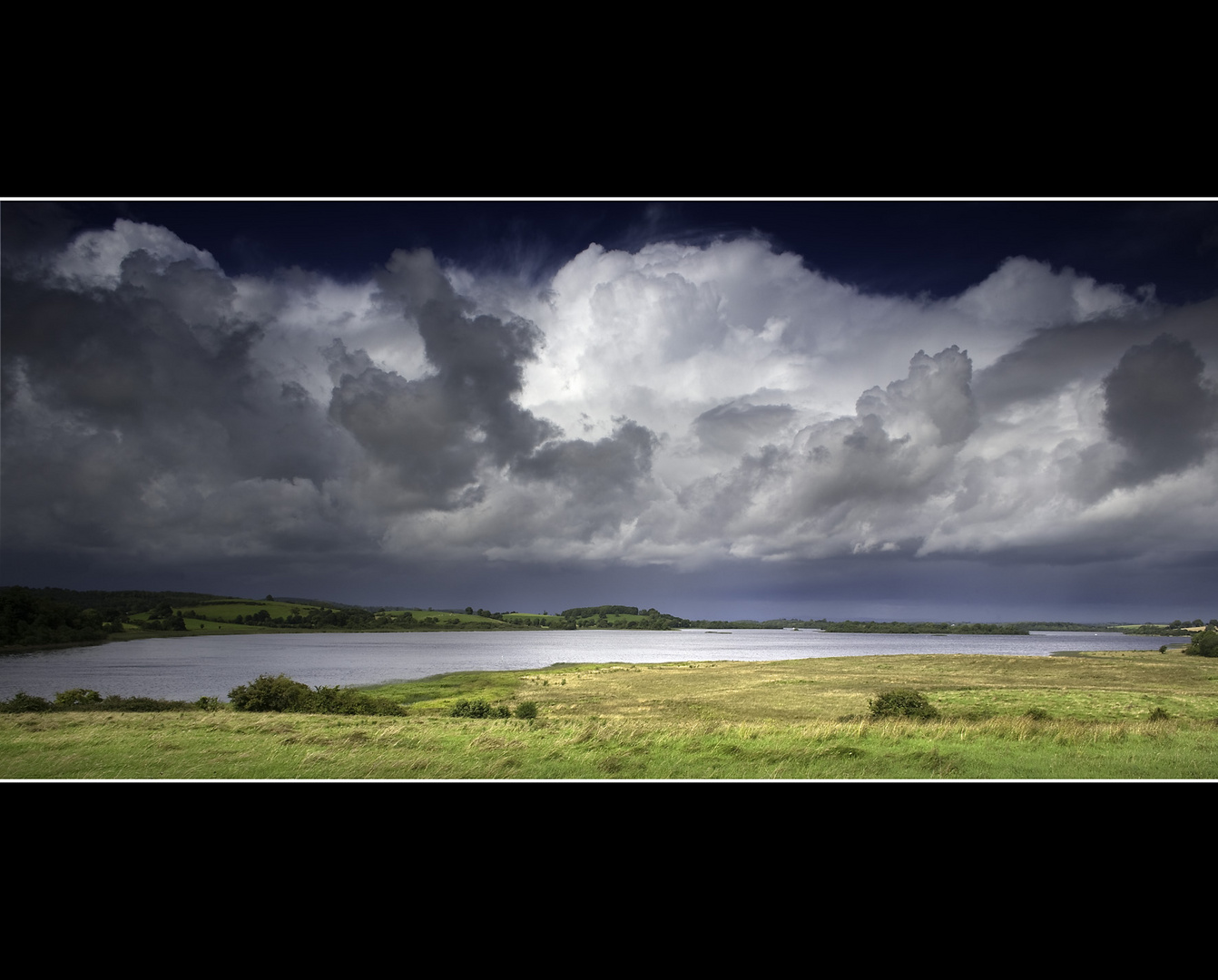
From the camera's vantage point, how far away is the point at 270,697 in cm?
1756

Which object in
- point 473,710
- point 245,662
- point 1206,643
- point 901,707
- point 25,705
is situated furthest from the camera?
point 245,662

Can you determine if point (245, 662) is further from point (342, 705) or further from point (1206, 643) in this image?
point (1206, 643)

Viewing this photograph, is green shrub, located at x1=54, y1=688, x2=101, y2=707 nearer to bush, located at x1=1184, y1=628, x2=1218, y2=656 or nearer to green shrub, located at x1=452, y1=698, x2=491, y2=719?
green shrub, located at x1=452, y1=698, x2=491, y2=719

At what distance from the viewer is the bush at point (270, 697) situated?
17.3 m

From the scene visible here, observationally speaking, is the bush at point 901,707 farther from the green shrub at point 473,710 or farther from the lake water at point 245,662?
the lake water at point 245,662

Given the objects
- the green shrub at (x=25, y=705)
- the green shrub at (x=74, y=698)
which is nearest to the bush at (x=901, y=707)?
the green shrub at (x=25, y=705)

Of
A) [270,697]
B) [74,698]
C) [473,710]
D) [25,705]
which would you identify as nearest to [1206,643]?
[473,710]

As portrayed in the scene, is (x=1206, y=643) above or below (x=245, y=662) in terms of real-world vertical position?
above

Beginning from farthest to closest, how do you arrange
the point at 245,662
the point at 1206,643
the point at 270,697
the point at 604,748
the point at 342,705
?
1. the point at 245,662
2. the point at 1206,643
3. the point at 270,697
4. the point at 342,705
5. the point at 604,748

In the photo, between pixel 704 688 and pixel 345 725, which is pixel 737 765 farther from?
pixel 704 688

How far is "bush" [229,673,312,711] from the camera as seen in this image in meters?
17.3
